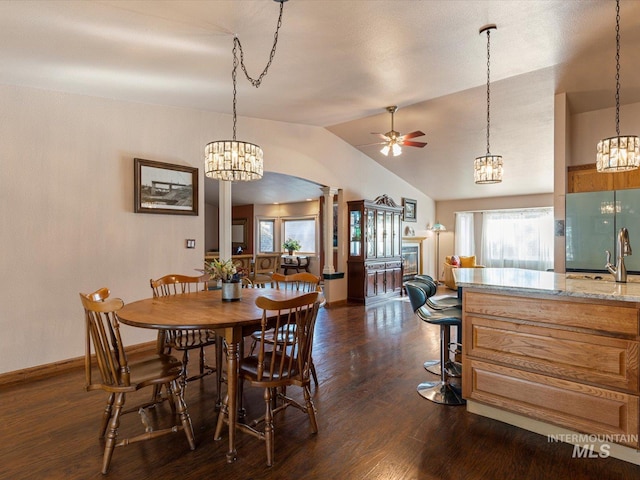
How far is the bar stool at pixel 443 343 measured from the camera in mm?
2670

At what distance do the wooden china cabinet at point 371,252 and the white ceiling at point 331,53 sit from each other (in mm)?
2152

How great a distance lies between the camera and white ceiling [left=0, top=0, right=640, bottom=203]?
2227mm

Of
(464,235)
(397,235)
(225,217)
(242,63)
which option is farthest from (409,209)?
(242,63)

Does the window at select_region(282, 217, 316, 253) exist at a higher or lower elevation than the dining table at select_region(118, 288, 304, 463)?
higher

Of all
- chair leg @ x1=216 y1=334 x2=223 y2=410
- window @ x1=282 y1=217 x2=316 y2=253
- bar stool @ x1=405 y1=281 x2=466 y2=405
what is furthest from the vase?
window @ x1=282 y1=217 x2=316 y2=253

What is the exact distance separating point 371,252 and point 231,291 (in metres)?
4.45

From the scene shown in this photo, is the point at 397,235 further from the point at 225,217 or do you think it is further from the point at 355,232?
the point at 225,217

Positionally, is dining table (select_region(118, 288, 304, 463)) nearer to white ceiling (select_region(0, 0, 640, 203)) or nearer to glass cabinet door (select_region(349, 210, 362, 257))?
white ceiling (select_region(0, 0, 640, 203))

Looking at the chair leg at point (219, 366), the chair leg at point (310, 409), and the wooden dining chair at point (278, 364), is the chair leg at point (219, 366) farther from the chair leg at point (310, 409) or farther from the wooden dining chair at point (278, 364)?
the chair leg at point (310, 409)

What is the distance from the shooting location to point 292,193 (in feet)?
30.7

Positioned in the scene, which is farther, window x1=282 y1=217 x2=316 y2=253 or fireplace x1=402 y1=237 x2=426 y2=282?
window x1=282 y1=217 x2=316 y2=253

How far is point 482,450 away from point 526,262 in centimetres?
812

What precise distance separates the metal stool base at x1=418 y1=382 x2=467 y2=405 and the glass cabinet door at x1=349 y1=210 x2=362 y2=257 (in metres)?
3.79

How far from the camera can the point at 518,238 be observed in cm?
898
